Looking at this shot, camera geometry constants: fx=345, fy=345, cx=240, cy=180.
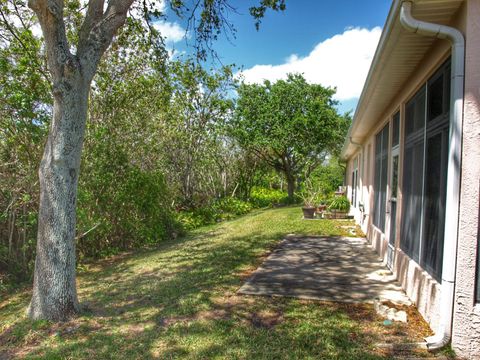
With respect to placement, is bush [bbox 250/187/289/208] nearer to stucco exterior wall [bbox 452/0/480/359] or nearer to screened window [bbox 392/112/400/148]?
screened window [bbox 392/112/400/148]

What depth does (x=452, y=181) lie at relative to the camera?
2896 mm

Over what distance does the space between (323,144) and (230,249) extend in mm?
14283

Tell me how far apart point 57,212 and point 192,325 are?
1.99 metres

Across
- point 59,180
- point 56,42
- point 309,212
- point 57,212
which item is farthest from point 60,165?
point 309,212

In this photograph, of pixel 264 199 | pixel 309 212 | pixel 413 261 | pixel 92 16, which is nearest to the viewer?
pixel 92 16

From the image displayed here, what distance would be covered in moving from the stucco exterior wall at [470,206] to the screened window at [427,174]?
0.43 m

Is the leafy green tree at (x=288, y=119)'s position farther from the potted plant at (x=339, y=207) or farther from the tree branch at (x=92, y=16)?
the tree branch at (x=92, y=16)

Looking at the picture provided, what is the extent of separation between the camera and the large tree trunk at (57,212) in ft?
12.9

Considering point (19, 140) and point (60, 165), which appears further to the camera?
point (19, 140)

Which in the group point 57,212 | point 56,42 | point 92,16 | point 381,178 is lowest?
point 57,212

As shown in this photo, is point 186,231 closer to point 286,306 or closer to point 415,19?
point 286,306

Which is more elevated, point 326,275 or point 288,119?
point 288,119

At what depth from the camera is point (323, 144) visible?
68.1ft

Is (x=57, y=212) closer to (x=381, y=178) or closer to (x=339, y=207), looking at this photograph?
(x=381, y=178)
